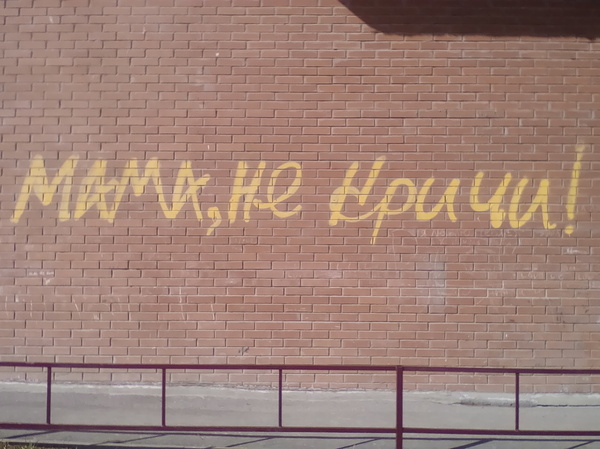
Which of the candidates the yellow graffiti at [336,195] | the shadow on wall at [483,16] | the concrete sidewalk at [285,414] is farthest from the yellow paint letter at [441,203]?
the concrete sidewalk at [285,414]

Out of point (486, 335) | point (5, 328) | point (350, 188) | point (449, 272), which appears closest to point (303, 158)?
point (350, 188)

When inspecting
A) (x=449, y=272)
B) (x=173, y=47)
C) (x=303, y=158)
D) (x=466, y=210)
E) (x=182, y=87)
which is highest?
(x=173, y=47)

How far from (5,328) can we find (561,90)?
6.34m

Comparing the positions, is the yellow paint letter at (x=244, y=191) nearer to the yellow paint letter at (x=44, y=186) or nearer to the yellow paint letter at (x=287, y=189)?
the yellow paint letter at (x=287, y=189)

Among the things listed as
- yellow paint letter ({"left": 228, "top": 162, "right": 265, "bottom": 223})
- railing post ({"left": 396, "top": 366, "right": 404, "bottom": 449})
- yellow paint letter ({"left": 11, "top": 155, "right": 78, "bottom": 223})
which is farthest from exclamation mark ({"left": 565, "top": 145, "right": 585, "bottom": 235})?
yellow paint letter ({"left": 11, "top": 155, "right": 78, "bottom": 223})

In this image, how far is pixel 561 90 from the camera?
6.23 m

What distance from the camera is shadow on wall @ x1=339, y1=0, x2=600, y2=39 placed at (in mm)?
6219

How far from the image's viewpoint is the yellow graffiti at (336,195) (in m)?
6.23

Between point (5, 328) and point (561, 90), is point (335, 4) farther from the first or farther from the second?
point (5, 328)

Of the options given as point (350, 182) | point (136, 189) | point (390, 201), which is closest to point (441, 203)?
point (390, 201)

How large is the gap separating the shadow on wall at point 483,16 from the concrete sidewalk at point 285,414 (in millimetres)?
3776

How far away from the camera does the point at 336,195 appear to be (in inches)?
246

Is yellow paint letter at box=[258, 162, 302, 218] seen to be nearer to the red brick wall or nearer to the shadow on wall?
the red brick wall

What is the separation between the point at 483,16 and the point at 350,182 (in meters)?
2.21
